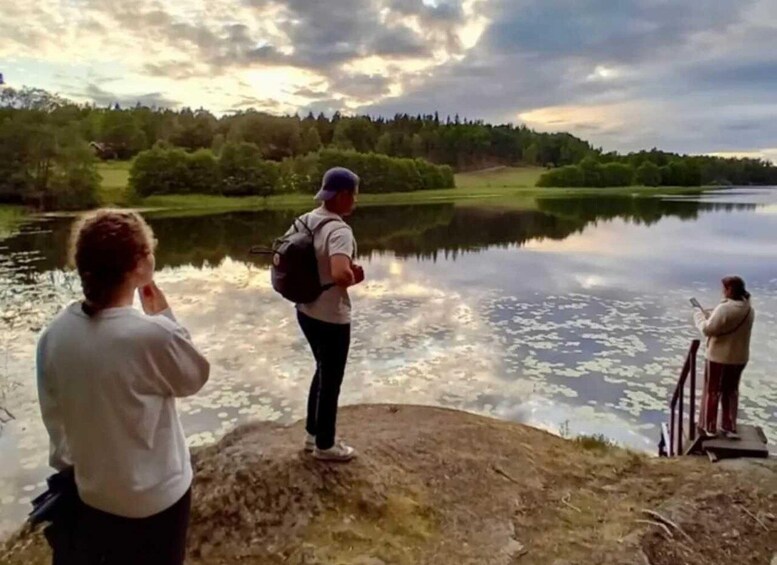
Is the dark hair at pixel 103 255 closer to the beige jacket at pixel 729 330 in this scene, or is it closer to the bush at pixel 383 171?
the beige jacket at pixel 729 330

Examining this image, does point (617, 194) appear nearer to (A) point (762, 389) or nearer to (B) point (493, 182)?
(B) point (493, 182)

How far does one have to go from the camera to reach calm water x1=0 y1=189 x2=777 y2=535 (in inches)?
325

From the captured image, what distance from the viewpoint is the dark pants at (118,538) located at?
1679 mm

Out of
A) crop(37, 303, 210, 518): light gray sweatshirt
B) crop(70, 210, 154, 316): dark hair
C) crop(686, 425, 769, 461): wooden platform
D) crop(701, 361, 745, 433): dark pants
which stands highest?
crop(70, 210, 154, 316): dark hair

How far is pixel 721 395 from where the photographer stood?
5707 millimetres

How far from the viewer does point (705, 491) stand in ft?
12.5

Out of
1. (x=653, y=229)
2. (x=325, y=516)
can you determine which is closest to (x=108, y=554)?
(x=325, y=516)

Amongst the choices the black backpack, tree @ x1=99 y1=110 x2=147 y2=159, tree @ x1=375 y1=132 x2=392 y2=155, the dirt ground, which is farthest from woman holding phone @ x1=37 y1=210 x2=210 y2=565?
tree @ x1=375 y1=132 x2=392 y2=155

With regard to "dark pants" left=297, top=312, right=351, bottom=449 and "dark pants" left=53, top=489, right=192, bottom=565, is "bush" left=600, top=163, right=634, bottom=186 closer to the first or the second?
"dark pants" left=297, top=312, right=351, bottom=449

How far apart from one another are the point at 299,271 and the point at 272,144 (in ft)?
167

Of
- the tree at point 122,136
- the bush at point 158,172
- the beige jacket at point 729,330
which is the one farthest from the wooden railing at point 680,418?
the tree at point 122,136

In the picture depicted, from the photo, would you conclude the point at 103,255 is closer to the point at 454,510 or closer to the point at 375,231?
the point at 454,510

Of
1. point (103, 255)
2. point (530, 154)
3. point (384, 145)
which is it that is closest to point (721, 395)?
point (103, 255)

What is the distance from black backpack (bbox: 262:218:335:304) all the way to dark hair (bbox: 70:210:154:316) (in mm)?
1496
